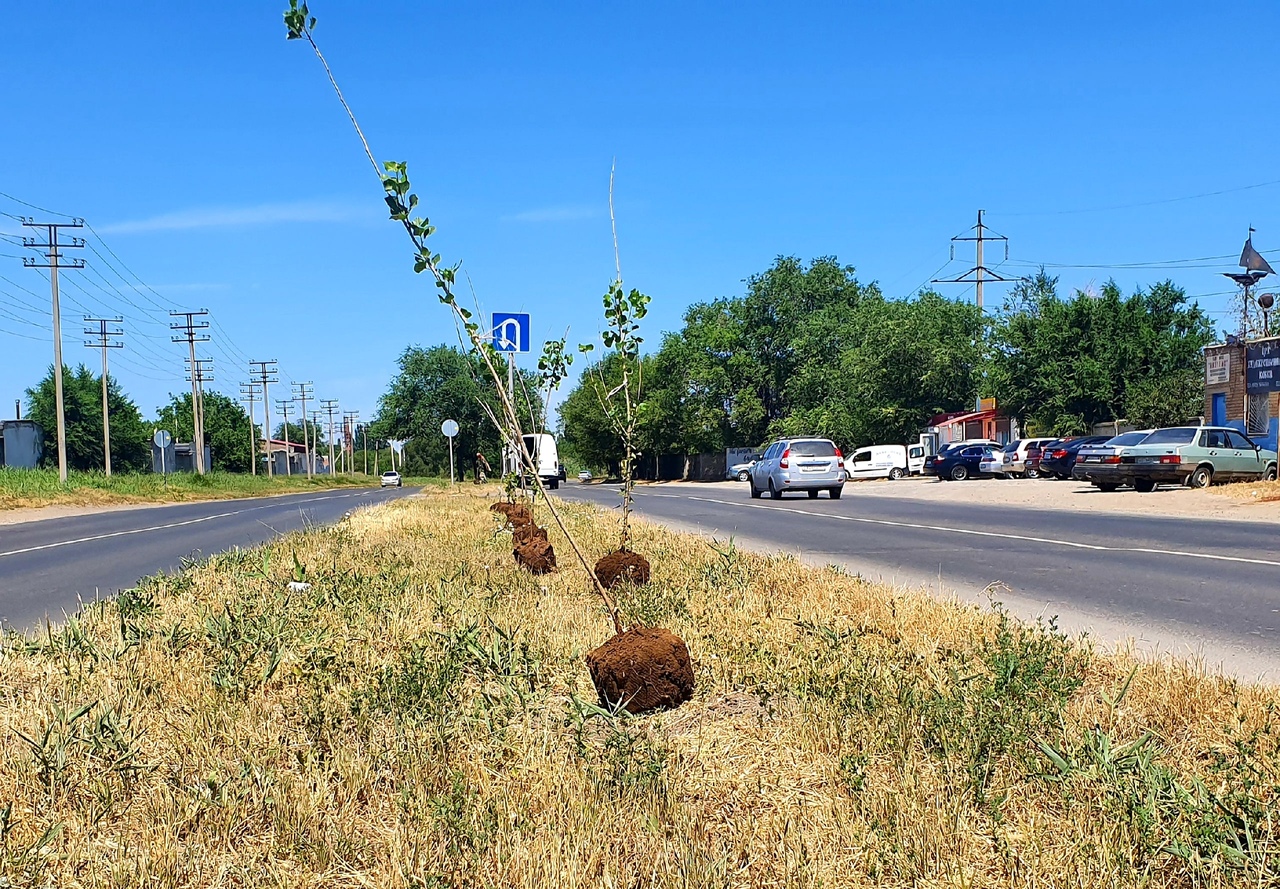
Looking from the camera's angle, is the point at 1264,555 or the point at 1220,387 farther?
the point at 1220,387

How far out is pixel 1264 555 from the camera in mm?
12188

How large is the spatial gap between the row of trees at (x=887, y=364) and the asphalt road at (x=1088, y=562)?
1350 inches

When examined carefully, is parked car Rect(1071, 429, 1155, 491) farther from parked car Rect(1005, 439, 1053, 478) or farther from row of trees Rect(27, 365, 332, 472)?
row of trees Rect(27, 365, 332, 472)

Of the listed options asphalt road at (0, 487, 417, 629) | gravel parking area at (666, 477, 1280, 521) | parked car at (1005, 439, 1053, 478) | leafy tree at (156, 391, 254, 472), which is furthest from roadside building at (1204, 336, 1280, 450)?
leafy tree at (156, 391, 254, 472)

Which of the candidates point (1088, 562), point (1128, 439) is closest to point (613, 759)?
point (1088, 562)

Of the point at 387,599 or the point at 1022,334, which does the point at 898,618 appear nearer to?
the point at 387,599

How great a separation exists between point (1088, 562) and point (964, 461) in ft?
120

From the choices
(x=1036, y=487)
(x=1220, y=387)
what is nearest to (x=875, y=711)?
(x=1036, y=487)

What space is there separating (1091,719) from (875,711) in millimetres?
884

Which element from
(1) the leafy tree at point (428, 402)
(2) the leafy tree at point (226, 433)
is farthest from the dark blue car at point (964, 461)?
(2) the leafy tree at point (226, 433)

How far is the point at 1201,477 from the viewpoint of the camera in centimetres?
2747

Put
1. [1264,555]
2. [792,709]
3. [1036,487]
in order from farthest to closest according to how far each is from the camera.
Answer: [1036,487]
[1264,555]
[792,709]

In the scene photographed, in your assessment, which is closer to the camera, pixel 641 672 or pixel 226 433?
pixel 641 672

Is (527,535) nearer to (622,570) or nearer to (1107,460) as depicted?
(622,570)
